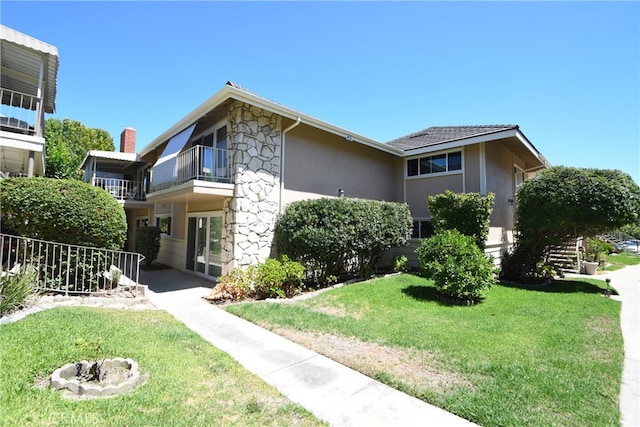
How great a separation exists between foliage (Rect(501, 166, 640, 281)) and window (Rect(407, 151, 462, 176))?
2782mm

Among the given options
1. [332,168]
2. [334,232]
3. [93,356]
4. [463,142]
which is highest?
[463,142]

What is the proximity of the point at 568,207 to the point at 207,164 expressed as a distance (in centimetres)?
1267

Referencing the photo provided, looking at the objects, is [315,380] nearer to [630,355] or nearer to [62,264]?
[630,355]

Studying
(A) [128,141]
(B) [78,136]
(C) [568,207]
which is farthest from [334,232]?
(B) [78,136]

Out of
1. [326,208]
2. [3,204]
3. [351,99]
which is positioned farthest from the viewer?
[351,99]

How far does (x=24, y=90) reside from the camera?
1248cm

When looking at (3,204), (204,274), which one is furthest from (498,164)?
(3,204)

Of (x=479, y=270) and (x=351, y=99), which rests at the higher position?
(x=351, y=99)

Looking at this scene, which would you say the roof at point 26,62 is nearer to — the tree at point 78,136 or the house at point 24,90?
the house at point 24,90

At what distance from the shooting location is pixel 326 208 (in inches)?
376

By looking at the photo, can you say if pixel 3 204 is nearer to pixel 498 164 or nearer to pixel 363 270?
pixel 363 270

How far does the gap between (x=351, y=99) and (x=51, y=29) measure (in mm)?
10900

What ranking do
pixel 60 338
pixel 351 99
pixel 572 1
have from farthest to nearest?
pixel 351 99 < pixel 572 1 < pixel 60 338

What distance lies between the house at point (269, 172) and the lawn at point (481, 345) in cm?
371
